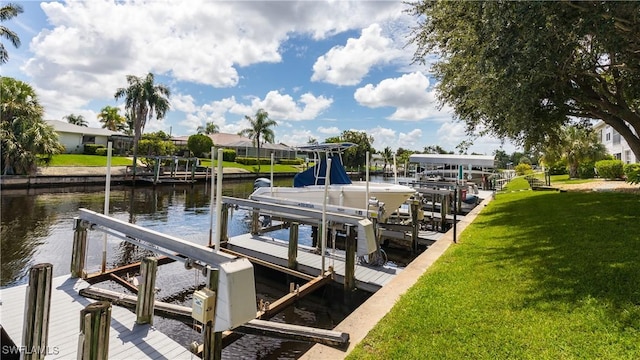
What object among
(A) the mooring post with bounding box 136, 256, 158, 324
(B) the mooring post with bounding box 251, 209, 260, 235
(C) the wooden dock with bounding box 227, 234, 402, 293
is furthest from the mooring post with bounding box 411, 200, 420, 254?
(A) the mooring post with bounding box 136, 256, 158, 324

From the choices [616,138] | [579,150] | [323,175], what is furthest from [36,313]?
[616,138]

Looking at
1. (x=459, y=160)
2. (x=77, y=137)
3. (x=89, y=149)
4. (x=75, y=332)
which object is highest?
(x=77, y=137)

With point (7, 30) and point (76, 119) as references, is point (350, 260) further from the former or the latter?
point (76, 119)

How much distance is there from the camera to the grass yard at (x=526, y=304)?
3611 mm

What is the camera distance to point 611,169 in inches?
1022

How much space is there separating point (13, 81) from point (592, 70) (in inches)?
1453

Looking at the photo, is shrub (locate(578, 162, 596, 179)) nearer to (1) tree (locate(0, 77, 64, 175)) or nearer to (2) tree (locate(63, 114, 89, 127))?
(1) tree (locate(0, 77, 64, 175))

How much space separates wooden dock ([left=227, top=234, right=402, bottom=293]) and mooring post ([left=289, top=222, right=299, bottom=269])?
0.55 feet

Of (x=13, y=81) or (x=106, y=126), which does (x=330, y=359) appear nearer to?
(x=13, y=81)

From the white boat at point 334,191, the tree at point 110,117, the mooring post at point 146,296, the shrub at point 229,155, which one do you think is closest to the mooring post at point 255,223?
the white boat at point 334,191

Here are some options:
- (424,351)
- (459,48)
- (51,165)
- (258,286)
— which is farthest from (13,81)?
(424,351)

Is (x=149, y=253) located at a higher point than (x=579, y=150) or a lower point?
lower

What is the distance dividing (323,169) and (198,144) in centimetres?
3737

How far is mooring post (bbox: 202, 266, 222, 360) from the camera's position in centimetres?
338
